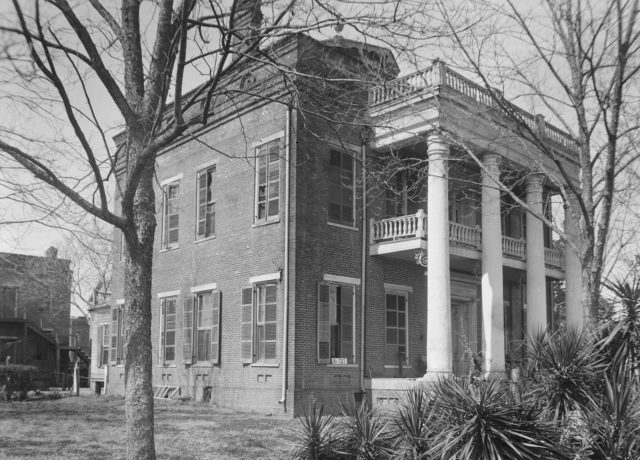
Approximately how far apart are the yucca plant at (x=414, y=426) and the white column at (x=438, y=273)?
348 inches

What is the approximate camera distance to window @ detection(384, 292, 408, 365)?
61.8 feet

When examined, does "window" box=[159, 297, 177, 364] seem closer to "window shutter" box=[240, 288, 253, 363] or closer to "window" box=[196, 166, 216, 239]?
"window" box=[196, 166, 216, 239]

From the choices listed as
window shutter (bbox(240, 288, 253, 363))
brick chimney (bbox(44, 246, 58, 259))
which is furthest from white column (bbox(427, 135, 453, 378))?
brick chimney (bbox(44, 246, 58, 259))

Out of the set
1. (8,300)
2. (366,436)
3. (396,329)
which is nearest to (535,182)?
(396,329)

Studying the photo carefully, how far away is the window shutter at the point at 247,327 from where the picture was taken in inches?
701

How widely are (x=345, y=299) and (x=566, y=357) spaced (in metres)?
10.1

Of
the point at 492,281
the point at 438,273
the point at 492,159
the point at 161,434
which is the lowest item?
the point at 161,434

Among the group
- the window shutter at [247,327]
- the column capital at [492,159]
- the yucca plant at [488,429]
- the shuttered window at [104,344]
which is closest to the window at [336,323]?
the window shutter at [247,327]

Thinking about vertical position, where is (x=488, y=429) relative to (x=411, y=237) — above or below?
below

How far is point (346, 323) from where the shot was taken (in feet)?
58.1

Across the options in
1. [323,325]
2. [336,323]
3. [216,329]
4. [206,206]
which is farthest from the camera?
[206,206]

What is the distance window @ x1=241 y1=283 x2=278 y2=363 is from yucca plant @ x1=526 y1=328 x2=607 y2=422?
9783mm

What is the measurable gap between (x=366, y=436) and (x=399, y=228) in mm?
10512

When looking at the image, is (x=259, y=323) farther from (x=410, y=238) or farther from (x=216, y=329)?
(x=410, y=238)
